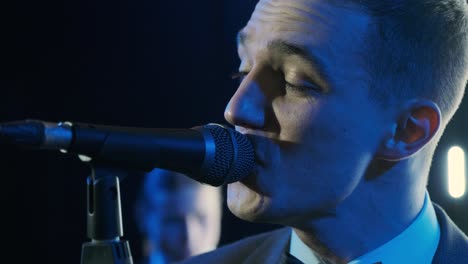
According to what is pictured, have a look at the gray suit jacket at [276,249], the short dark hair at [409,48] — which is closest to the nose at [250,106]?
the short dark hair at [409,48]

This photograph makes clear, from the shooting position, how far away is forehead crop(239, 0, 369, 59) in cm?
152

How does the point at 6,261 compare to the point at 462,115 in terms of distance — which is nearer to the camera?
the point at 462,115

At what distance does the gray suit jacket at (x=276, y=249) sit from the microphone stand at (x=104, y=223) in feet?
2.25

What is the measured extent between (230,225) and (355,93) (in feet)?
10.7

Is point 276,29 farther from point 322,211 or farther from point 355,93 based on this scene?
point 322,211

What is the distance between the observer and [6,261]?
13.3 feet

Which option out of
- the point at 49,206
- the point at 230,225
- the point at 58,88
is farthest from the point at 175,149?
the point at 230,225

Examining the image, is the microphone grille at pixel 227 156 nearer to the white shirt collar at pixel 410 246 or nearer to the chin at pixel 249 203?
the chin at pixel 249 203

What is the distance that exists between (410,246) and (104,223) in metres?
0.81

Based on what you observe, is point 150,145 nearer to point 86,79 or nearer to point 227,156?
point 227,156

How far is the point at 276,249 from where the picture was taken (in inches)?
72.8

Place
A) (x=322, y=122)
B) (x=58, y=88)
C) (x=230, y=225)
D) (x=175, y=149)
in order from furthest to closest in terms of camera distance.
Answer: (x=230, y=225), (x=58, y=88), (x=322, y=122), (x=175, y=149)

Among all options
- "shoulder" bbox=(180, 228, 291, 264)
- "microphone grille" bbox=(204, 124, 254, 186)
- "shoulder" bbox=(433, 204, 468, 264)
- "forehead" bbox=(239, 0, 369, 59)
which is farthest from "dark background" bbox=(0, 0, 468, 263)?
"microphone grille" bbox=(204, 124, 254, 186)

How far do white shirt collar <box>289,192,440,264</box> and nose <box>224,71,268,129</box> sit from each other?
0.41 meters
